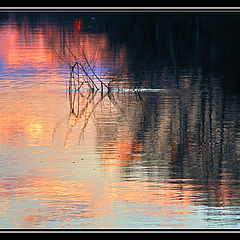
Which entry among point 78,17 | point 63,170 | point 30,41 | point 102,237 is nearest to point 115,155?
point 63,170

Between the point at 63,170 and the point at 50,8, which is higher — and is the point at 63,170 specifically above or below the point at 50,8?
below

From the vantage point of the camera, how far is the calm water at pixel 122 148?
10742 mm

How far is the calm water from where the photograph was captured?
10742mm

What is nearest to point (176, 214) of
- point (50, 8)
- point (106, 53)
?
point (50, 8)

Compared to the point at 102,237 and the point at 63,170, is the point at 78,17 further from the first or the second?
the point at 102,237

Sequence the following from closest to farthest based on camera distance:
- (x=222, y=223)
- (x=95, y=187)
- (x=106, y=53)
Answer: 1. (x=222, y=223)
2. (x=95, y=187)
3. (x=106, y=53)

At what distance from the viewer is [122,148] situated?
14352mm

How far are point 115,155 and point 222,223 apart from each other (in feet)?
12.6

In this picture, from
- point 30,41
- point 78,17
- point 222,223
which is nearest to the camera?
point 222,223

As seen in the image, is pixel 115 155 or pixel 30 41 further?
pixel 30 41

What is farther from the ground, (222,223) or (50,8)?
(50,8)

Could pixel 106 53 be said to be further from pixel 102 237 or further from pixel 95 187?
pixel 102 237

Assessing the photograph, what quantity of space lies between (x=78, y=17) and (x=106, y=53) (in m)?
21.3

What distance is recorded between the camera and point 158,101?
62.8 ft
